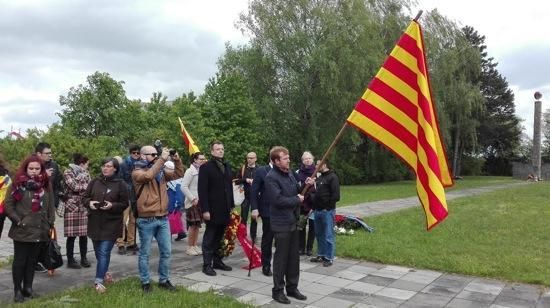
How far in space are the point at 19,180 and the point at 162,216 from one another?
1691mm

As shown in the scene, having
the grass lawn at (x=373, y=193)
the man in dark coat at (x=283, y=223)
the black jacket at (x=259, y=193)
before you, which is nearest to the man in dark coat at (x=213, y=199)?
the black jacket at (x=259, y=193)

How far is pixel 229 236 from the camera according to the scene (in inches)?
311

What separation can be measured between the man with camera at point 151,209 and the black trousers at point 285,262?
133 centimetres

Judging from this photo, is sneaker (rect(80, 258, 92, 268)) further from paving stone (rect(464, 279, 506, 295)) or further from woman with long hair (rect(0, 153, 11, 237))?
paving stone (rect(464, 279, 506, 295))

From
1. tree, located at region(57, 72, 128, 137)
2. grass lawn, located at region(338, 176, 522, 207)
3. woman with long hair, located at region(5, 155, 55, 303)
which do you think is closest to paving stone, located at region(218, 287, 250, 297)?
woman with long hair, located at region(5, 155, 55, 303)

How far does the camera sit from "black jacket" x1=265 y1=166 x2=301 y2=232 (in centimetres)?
604

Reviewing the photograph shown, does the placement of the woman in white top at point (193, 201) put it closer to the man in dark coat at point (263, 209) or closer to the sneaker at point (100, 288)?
the man in dark coat at point (263, 209)

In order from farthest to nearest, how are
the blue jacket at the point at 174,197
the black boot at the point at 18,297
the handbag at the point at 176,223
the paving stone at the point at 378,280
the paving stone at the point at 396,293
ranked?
the handbag at the point at 176,223
the blue jacket at the point at 174,197
the paving stone at the point at 378,280
the paving stone at the point at 396,293
the black boot at the point at 18,297

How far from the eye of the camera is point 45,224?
6109 millimetres

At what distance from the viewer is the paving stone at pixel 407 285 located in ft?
22.8

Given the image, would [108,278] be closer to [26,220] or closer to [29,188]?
[26,220]

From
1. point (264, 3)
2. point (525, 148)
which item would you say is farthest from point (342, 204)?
point (525, 148)

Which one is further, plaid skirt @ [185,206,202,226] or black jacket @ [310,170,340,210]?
plaid skirt @ [185,206,202,226]

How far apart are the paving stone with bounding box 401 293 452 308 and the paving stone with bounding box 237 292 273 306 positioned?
165 centimetres
